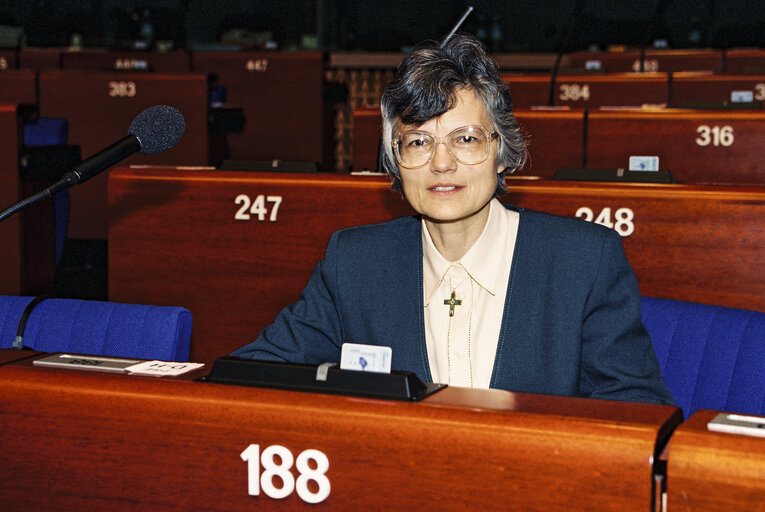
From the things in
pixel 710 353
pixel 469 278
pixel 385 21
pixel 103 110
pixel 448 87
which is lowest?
pixel 710 353

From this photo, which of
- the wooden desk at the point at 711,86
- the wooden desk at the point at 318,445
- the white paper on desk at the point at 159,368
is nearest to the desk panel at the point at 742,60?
the wooden desk at the point at 711,86

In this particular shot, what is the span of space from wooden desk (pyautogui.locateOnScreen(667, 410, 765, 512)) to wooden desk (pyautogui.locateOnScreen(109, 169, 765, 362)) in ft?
5.41

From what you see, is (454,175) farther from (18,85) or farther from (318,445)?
(18,85)

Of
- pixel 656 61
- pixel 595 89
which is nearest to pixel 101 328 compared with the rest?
pixel 595 89

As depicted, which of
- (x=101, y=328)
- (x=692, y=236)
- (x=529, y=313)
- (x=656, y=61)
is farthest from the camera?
(x=656, y=61)

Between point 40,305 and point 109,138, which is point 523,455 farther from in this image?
point 109,138

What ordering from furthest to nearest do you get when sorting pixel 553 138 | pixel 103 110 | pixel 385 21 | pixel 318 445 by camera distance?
pixel 385 21, pixel 103 110, pixel 553 138, pixel 318 445

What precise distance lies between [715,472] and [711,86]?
474 centimetres

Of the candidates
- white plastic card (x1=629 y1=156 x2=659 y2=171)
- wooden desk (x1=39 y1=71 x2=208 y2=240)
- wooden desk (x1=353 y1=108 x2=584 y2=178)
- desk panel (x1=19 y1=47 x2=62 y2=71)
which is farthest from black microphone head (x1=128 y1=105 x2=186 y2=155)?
desk panel (x1=19 y1=47 x2=62 y2=71)

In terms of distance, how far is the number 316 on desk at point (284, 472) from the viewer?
0.83 meters

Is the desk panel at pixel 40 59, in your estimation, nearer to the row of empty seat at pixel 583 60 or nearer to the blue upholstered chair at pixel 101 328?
the row of empty seat at pixel 583 60

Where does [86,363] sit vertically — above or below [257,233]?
below

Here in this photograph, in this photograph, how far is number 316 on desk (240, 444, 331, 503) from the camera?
0.83 metres

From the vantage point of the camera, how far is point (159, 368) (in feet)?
3.39
